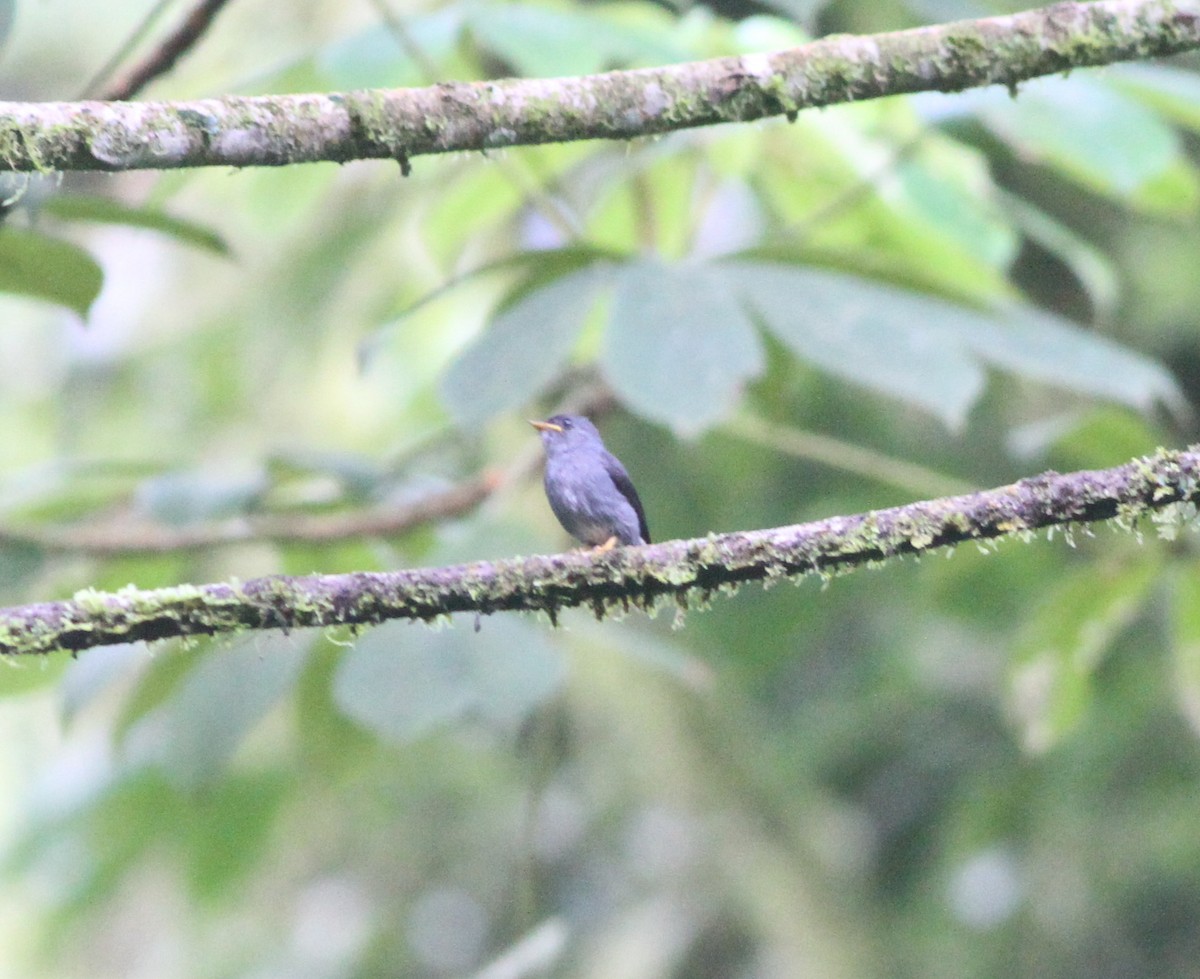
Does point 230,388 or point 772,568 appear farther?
point 230,388

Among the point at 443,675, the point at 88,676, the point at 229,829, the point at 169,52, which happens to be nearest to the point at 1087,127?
the point at 443,675

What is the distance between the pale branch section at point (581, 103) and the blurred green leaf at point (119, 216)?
2.54 ft

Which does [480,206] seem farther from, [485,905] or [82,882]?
[485,905]

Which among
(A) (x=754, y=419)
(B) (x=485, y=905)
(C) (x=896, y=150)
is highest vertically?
(C) (x=896, y=150)

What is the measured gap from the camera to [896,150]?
422 centimetres

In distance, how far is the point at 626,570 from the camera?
2166 mm

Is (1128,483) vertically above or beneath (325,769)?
above

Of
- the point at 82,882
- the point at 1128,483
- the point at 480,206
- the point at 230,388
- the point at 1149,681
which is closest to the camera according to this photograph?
the point at 1128,483

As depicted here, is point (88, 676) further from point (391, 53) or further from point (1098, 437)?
point (1098, 437)

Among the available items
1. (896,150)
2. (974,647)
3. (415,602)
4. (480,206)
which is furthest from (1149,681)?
(415,602)

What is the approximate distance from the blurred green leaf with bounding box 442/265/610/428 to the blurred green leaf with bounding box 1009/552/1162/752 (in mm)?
1569

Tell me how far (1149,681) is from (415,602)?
408 cm

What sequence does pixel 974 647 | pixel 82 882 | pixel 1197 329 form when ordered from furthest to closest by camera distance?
pixel 974 647 → pixel 1197 329 → pixel 82 882

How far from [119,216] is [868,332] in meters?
1.67
